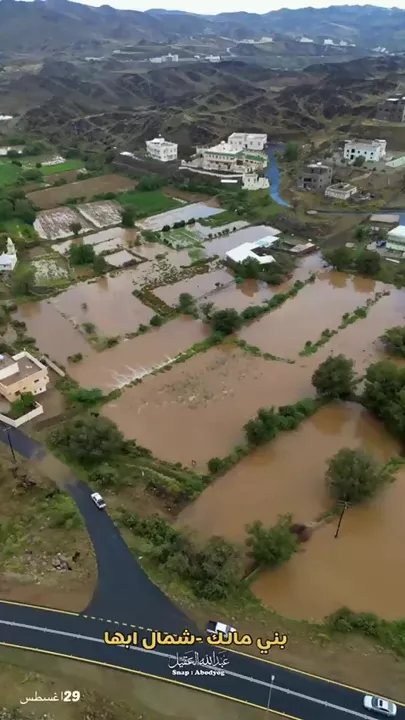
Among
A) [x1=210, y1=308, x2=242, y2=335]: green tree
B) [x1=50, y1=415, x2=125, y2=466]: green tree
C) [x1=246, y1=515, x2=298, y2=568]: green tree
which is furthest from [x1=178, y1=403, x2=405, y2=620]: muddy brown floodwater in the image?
[x1=210, y1=308, x2=242, y2=335]: green tree

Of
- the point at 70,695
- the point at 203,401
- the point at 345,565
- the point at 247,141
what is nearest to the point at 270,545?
the point at 345,565

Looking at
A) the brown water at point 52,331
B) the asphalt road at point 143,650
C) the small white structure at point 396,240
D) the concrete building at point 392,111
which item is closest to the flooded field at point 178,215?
the brown water at point 52,331

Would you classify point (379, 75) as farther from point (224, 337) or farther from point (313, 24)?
point (313, 24)

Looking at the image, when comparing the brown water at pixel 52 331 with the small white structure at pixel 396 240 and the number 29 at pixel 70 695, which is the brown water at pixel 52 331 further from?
the small white structure at pixel 396 240

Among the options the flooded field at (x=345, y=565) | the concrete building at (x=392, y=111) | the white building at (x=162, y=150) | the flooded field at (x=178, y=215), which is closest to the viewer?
the flooded field at (x=345, y=565)

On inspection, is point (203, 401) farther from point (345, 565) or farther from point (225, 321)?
point (345, 565)

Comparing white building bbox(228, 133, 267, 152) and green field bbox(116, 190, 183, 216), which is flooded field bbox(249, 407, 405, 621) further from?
white building bbox(228, 133, 267, 152)
